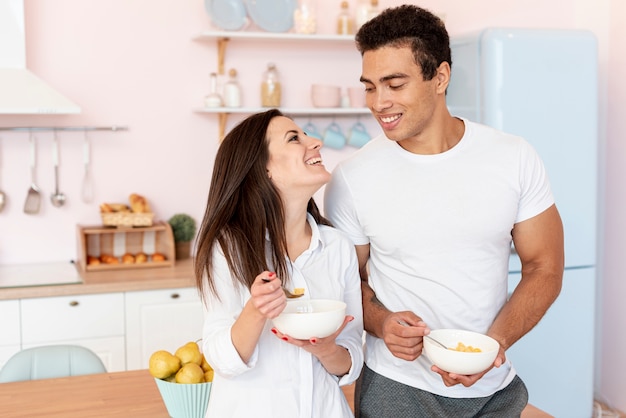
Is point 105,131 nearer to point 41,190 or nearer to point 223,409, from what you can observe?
point 41,190

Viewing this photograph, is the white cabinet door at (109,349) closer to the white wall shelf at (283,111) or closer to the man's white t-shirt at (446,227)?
the white wall shelf at (283,111)

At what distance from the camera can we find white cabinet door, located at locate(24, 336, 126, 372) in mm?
3344

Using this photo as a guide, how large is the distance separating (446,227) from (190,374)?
65 cm

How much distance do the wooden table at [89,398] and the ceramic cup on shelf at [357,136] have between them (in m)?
2.09

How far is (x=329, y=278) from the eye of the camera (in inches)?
68.0

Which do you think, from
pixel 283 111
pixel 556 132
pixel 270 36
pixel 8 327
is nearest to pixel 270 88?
pixel 283 111

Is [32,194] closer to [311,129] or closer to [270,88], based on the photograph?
[270,88]

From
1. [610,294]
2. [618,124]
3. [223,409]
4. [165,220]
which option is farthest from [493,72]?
[223,409]

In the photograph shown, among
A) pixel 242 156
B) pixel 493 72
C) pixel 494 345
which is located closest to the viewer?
pixel 494 345

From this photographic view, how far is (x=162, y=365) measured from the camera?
185 cm

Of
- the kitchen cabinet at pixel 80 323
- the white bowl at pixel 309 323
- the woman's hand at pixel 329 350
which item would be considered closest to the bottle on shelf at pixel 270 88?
the kitchen cabinet at pixel 80 323

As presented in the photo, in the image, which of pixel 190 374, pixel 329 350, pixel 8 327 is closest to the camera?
pixel 329 350

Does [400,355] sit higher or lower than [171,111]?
lower

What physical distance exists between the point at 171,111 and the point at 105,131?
32cm
